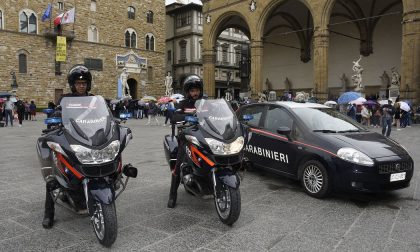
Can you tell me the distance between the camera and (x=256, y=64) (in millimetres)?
29250

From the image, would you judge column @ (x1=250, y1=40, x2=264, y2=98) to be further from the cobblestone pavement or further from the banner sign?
the cobblestone pavement

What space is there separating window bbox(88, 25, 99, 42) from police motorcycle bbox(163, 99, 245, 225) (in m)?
38.1

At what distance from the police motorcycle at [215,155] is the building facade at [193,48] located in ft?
142

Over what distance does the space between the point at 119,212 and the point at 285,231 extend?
210 cm

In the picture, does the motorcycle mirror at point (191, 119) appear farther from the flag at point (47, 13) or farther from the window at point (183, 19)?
the window at point (183, 19)

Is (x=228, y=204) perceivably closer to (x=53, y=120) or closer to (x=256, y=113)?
(x=53, y=120)

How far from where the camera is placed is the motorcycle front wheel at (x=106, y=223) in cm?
340

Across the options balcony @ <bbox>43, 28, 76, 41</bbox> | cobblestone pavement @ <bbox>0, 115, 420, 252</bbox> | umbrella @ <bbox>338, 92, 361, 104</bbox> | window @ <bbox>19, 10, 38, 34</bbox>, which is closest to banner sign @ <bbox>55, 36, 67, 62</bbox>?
balcony @ <bbox>43, 28, 76, 41</bbox>

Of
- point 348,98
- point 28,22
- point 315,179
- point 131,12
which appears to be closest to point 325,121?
point 315,179

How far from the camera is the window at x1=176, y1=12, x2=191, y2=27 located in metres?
49.3

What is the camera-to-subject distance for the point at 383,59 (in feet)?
95.0

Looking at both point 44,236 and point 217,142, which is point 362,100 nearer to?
point 217,142

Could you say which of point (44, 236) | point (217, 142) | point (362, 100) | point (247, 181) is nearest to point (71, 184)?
point (44, 236)

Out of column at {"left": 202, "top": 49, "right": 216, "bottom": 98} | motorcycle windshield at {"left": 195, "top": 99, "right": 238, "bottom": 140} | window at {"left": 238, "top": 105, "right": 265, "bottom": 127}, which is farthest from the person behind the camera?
column at {"left": 202, "top": 49, "right": 216, "bottom": 98}
